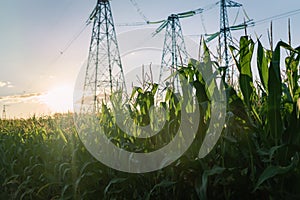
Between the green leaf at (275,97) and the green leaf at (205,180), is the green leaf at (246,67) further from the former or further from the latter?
the green leaf at (205,180)

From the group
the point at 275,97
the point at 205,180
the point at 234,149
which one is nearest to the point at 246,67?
the point at 275,97

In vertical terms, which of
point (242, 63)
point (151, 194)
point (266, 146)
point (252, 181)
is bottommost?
point (151, 194)

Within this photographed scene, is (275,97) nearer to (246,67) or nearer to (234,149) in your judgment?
(246,67)

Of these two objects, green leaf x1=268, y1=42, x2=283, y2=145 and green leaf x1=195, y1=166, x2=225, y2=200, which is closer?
green leaf x1=268, y1=42, x2=283, y2=145

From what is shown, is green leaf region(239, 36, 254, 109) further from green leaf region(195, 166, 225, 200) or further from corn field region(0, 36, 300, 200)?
green leaf region(195, 166, 225, 200)

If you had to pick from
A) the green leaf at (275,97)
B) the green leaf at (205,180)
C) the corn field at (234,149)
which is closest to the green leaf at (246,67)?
the corn field at (234,149)

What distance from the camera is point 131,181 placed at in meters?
2.22

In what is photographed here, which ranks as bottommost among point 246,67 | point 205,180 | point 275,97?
point 205,180

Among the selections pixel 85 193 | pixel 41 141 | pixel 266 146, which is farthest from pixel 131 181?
pixel 41 141

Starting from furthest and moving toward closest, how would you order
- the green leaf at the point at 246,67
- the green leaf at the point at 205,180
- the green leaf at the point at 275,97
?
1. the green leaf at the point at 246,67
2. the green leaf at the point at 205,180
3. the green leaf at the point at 275,97

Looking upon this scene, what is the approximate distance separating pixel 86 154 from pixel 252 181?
1.60 metres

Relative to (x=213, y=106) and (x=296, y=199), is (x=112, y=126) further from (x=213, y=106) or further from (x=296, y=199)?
(x=296, y=199)

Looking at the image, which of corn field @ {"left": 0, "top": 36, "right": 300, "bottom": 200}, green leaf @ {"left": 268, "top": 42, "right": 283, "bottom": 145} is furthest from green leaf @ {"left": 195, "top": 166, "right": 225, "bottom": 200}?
green leaf @ {"left": 268, "top": 42, "right": 283, "bottom": 145}

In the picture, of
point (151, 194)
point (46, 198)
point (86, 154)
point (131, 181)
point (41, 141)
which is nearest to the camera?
point (151, 194)
